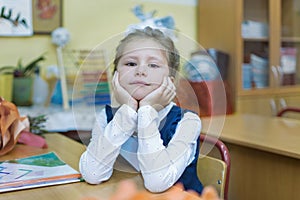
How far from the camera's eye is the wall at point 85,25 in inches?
83.7

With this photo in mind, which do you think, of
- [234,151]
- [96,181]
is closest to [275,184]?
[234,151]

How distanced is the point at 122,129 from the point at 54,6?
158 centimetres

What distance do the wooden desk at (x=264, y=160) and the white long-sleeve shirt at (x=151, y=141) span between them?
721mm

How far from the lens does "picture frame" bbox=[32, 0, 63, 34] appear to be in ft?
7.06

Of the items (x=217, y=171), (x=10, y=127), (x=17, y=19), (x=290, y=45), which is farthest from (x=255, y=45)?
(x=10, y=127)

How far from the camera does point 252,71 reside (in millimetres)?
2750

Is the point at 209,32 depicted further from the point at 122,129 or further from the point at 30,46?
the point at 122,129

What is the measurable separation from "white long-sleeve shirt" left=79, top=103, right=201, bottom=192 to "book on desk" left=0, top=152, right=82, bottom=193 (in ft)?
0.65

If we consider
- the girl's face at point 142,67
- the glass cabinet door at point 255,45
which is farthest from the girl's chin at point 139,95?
the glass cabinet door at point 255,45

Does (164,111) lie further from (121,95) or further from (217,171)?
(217,171)

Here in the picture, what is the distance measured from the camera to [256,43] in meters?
→ 2.77

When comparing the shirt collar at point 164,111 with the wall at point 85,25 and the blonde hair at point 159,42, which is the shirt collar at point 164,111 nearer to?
the blonde hair at point 159,42

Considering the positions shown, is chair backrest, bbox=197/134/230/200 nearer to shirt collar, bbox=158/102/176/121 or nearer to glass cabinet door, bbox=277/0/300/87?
shirt collar, bbox=158/102/176/121

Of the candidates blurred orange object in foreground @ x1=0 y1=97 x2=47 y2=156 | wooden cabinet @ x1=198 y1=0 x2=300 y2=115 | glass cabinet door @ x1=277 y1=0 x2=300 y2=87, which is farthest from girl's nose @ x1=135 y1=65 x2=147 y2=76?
glass cabinet door @ x1=277 y1=0 x2=300 y2=87
